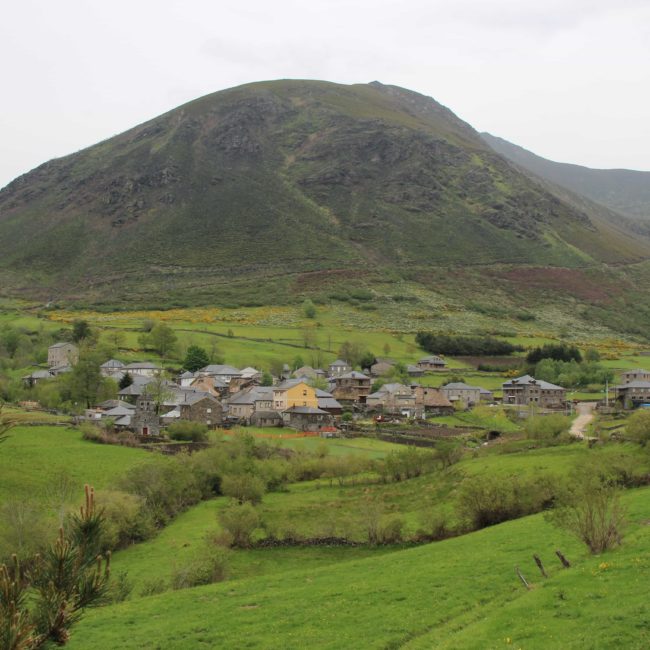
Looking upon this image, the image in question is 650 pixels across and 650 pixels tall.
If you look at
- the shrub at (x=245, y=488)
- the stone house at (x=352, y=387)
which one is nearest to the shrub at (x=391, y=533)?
the shrub at (x=245, y=488)

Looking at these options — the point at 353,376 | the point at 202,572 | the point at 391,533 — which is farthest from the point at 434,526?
the point at 353,376

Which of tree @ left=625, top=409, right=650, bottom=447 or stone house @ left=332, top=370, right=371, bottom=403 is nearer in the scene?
tree @ left=625, top=409, right=650, bottom=447

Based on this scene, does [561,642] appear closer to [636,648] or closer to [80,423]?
[636,648]

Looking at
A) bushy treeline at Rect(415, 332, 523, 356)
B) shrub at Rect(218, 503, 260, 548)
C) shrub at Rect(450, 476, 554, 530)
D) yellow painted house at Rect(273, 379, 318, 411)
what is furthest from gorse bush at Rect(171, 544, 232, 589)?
bushy treeline at Rect(415, 332, 523, 356)

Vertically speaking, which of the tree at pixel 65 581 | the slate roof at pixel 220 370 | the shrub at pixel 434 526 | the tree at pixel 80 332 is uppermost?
the tree at pixel 65 581

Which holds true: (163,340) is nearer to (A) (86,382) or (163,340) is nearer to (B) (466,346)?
(A) (86,382)

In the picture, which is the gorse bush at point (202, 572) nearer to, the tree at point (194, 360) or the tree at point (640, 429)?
the tree at point (640, 429)

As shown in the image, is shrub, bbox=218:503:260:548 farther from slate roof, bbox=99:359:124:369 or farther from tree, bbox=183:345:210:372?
tree, bbox=183:345:210:372

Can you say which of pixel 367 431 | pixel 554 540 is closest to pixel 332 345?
pixel 367 431
